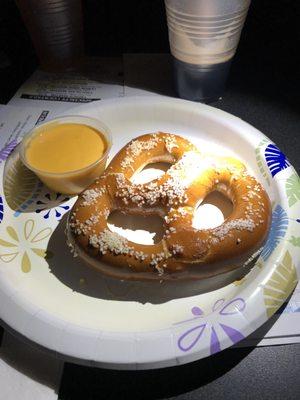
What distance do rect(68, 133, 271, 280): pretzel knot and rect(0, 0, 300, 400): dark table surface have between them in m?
0.15

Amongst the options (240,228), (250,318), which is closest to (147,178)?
(240,228)

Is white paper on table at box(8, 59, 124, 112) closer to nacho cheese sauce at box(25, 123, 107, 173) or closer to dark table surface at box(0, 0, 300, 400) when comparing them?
dark table surface at box(0, 0, 300, 400)

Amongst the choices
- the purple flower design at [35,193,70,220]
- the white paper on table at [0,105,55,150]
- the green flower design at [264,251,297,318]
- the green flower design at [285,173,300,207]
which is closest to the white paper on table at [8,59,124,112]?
the white paper on table at [0,105,55,150]

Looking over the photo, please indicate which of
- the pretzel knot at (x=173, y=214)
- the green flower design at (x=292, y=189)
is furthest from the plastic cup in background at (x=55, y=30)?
the green flower design at (x=292, y=189)

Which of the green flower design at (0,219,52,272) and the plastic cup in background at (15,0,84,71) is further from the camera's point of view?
the plastic cup in background at (15,0,84,71)

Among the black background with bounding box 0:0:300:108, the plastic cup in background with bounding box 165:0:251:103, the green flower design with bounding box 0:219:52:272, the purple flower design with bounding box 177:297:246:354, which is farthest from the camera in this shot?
the black background with bounding box 0:0:300:108

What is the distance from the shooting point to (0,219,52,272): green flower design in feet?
2.28

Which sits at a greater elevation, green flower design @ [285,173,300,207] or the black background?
the black background

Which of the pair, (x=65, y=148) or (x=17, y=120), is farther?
(x=17, y=120)

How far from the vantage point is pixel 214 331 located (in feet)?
1.78

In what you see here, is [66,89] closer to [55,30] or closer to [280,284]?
[55,30]

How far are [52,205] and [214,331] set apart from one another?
44cm

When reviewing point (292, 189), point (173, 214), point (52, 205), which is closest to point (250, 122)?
point (292, 189)

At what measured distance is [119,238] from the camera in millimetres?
655
